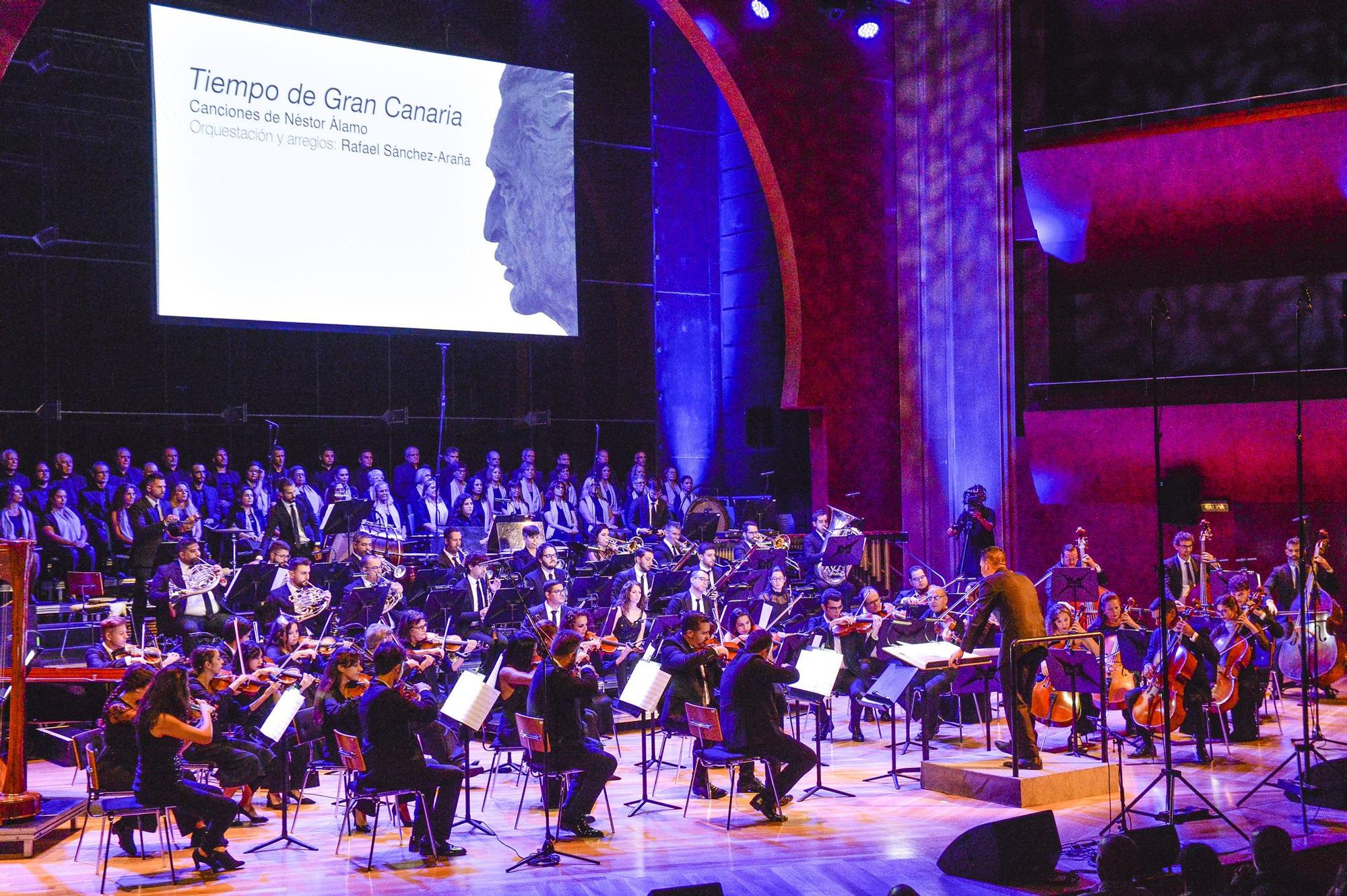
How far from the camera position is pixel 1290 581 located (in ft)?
43.1

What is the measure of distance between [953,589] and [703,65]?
907 centimetres

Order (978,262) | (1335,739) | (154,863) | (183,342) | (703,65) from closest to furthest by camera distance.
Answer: (154,863)
(1335,739)
(183,342)
(978,262)
(703,65)

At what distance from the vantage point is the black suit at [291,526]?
13.6m

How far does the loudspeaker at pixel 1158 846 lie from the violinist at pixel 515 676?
14.3 feet

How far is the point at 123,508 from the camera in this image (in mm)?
13445

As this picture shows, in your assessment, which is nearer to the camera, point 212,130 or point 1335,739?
point 1335,739

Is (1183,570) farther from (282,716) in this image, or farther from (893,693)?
(282,716)

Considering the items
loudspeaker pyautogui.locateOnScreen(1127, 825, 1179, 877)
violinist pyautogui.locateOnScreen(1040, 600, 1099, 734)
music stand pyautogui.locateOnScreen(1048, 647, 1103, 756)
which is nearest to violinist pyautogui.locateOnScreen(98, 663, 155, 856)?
loudspeaker pyautogui.locateOnScreen(1127, 825, 1179, 877)

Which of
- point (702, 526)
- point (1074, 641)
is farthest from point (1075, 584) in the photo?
point (702, 526)

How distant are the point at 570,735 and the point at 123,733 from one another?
106 inches

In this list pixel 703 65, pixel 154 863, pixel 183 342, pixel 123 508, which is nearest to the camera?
pixel 154 863

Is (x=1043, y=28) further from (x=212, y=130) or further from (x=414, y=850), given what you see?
(x=414, y=850)

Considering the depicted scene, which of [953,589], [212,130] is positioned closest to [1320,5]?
[953,589]

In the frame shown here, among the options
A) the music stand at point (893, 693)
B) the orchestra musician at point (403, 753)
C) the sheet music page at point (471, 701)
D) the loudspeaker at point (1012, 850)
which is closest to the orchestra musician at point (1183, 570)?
the music stand at point (893, 693)
